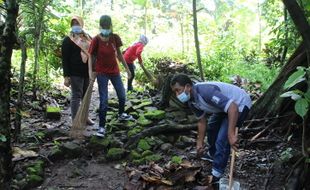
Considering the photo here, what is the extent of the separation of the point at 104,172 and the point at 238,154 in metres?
1.78

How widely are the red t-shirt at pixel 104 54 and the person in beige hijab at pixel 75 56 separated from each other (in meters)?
0.31

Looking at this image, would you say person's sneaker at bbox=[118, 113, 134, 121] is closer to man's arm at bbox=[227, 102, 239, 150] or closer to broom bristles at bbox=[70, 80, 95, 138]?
broom bristles at bbox=[70, 80, 95, 138]

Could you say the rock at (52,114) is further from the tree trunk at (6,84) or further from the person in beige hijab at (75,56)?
the tree trunk at (6,84)

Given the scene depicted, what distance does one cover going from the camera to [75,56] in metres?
6.37

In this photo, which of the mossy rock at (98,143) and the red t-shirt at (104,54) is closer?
the mossy rock at (98,143)

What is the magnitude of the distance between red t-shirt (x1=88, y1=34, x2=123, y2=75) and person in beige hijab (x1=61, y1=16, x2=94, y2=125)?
0.31 meters

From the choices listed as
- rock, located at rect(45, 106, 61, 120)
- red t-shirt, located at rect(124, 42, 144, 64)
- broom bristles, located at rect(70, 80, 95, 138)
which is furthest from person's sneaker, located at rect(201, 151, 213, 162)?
red t-shirt, located at rect(124, 42, 144, 64)

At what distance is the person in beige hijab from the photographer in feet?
20.7

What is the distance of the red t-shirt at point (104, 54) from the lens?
6.05 m

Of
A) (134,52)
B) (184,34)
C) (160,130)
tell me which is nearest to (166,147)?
(160,130)

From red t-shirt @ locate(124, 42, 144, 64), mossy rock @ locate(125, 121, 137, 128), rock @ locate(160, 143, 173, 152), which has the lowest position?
rock @ locate(160, 143, 173, 152)

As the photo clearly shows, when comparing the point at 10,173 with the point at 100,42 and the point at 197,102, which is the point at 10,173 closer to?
the point at 197,102

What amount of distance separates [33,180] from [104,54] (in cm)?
213

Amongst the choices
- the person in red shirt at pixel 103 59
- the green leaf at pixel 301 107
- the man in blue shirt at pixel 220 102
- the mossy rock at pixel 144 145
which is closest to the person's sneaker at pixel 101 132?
the person in red shirt at pixel 103 59
